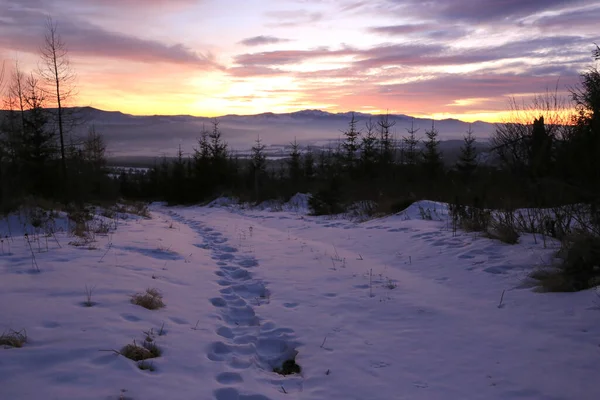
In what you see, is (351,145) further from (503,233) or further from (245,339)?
(245,339)

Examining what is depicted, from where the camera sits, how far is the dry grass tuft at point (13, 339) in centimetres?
321

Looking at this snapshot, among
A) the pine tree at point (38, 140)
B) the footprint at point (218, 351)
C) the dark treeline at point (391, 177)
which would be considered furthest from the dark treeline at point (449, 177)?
the pine tree at point (38, 140)

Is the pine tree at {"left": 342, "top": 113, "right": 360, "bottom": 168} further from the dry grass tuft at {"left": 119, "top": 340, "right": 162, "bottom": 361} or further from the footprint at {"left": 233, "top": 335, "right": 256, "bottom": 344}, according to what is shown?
the dry grass tuft at {"left": 119, "top": 340, "right": 162, "bottom": 361}

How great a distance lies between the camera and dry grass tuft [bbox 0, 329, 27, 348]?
3215 mm

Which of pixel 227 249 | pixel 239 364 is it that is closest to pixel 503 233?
pixel 239 364

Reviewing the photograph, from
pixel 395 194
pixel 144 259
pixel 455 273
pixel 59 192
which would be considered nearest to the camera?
pixel 455 273

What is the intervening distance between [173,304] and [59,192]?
2205 centimetres

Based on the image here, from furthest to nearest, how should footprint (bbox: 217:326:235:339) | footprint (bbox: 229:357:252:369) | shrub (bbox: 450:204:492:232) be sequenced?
shrub (bbox: 450:204:492:232) < footprint (bbox: 217:326:235:339) < footprint (bbox: 229:357:252:369)

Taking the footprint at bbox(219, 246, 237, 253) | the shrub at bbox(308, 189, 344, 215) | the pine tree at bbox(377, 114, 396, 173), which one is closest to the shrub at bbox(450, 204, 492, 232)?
the footprint at bbox(219, 246, 237, 253)

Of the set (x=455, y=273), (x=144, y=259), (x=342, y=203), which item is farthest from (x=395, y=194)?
(x=144, y=259)

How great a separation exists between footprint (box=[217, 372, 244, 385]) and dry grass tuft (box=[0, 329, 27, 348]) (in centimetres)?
160

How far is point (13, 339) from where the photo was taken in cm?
326

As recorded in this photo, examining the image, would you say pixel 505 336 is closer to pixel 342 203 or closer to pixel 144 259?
pixel 144 259

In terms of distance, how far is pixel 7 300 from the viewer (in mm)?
4055
